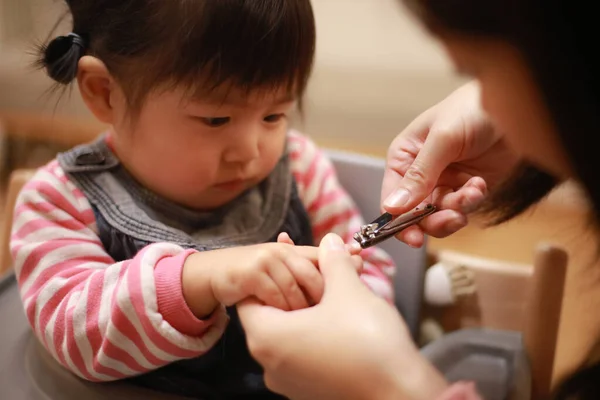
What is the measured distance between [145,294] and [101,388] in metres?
0.12

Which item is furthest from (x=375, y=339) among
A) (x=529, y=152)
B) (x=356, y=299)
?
(x=529, y=152)

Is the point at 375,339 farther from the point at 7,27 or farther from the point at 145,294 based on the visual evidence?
the point at 7,27

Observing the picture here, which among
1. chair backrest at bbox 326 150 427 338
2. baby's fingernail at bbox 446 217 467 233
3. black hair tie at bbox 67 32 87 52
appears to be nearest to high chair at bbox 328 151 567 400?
chair backrest at bbox 326 150 427 338

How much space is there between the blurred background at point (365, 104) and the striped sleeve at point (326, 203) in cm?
7

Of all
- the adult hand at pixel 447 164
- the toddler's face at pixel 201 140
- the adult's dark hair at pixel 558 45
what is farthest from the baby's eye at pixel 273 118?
the adult's dark hair at pixel 558 45

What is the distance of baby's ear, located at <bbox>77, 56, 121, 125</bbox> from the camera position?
1.76 feet

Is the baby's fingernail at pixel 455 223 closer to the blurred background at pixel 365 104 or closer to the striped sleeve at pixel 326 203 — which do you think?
the blurred background at pixel 365 104

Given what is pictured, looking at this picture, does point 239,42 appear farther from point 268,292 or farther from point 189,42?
point 268,292

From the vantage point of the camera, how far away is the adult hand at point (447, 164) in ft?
1.56

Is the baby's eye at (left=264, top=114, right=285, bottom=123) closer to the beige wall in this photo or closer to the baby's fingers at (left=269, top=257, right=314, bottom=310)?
the beige wall

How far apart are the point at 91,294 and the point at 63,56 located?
7.6 inches

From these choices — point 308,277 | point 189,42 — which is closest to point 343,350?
point 308,277

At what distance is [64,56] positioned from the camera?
52 centimetres

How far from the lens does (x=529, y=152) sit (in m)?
0.38
